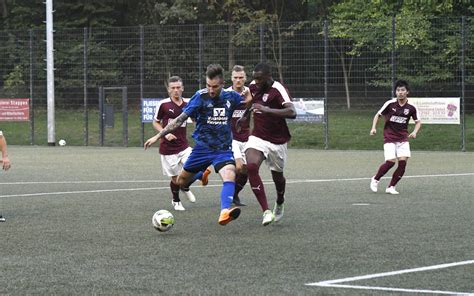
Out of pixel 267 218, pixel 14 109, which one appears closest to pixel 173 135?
pixel 267 218

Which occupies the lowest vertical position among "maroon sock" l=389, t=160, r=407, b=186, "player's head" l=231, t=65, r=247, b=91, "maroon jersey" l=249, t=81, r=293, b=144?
"maroon sock" l=389, t=160, r=407, b=186

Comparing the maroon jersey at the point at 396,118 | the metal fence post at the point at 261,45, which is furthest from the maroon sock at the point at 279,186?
the metal fence post at the point at 261,45

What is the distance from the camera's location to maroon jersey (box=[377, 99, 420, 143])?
→ 17.4 meters

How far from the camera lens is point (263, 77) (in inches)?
483

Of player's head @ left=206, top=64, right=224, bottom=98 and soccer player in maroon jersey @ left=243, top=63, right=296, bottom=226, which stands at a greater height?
player's head @ left=206, top=64, right=224, bottom=98

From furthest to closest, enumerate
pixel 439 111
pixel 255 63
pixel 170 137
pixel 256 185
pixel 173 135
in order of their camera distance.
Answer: pixel 255 63
pixel 439 111
pixel 173 135
pixel 170 137
pixel 256 185

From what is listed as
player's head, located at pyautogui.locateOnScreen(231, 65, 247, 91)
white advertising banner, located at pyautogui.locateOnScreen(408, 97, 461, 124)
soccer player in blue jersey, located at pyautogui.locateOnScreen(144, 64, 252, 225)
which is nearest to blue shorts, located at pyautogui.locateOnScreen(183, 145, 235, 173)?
soccer player in blue jersey, located at pyautogui.locateOnScreen(144, 64, 252, 225)

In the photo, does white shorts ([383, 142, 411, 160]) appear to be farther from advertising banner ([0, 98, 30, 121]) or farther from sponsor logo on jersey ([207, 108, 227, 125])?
advertising banner ([0, 98, 30, 121])

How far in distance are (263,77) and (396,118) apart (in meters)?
5.73

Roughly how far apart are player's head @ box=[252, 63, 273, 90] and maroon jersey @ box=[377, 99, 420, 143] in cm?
550

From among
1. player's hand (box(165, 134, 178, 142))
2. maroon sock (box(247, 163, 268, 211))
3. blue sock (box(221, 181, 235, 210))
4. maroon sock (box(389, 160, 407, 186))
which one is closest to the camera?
blue sock (box(221, 181, 235, 210))

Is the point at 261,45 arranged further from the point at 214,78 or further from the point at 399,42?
the point at 214,78

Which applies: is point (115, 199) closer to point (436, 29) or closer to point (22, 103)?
point (436, 29)

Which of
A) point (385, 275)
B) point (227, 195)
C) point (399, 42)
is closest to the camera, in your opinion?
point (385, 275)
